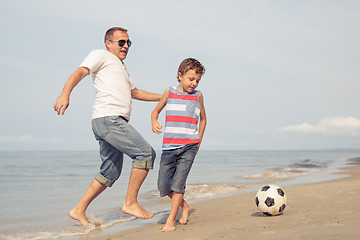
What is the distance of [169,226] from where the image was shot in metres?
3.93

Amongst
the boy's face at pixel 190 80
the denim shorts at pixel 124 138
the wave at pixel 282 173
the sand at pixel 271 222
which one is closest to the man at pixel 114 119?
the denim shorts at pixel 124 138

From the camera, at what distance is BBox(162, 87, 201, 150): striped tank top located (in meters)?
4.13

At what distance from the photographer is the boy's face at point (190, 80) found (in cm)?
418

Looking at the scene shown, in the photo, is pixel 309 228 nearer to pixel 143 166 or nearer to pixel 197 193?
pixel 143 166

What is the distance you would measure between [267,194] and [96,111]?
2179mm

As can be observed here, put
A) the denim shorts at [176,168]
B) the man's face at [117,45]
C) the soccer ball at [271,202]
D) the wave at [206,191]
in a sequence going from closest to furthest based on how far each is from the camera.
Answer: the denim shorts at [176,168], the soccer ball at [271,202], the man's face at [117,45], the wave at [206,191]

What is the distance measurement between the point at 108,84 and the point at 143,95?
0.69 metres

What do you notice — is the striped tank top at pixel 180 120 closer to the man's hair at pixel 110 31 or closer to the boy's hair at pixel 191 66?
the boy's hair at pixel 191 66

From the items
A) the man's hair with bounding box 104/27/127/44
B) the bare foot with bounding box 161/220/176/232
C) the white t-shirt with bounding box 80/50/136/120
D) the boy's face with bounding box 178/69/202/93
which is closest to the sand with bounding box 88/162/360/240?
the bare foot with bounding box 161/220/176/232

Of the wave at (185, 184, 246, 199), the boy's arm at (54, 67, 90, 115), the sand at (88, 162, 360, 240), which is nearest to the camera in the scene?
the sand at (88, 162, 360, 240)

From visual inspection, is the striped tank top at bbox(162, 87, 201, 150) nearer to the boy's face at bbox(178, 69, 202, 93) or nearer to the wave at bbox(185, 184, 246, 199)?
the boy's face at bbox(178, 69, 202, 93)

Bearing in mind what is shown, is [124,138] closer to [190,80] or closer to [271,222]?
[190,80]

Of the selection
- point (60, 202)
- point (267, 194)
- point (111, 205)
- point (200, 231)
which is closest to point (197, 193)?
point (111, 205)

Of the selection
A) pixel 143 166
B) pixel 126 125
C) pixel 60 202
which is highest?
pixel 126 125
